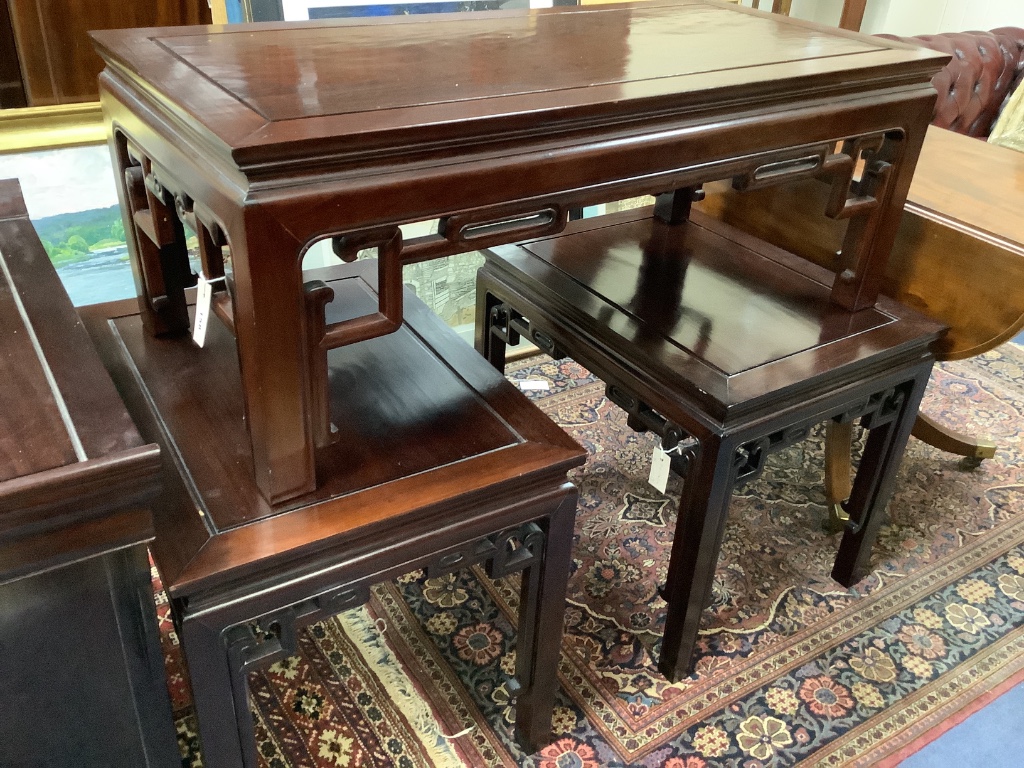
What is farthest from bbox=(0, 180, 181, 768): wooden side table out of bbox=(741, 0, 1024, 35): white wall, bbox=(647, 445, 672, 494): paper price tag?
bbox=(741, 0, 1024, 35): white wall

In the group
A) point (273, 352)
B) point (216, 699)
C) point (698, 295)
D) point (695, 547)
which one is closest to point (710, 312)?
point (698, 295)

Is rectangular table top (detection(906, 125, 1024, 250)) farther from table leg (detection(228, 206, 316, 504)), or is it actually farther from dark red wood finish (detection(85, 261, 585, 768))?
table leg (detection(228, 206, 316, 504))

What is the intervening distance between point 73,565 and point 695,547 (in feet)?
2.97

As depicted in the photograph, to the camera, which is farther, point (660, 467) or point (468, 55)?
point (660, 467)

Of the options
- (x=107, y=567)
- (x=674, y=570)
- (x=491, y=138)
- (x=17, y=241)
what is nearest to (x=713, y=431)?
(x=674, y=570)

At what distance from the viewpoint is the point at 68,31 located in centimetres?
157

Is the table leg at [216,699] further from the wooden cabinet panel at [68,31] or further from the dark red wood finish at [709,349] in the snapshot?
the wooden cabinet panel at [68,31]

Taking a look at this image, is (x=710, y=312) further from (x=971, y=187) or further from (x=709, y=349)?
(x=971, y=187)

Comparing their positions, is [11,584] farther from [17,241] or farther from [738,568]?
[738,568]

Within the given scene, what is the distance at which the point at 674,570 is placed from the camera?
1.38 metres

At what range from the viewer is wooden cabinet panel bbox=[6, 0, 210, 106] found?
60.5 inches

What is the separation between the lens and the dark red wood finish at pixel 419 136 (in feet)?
2.67

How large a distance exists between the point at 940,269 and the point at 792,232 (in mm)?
304

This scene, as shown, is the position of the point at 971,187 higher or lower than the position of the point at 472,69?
lower
